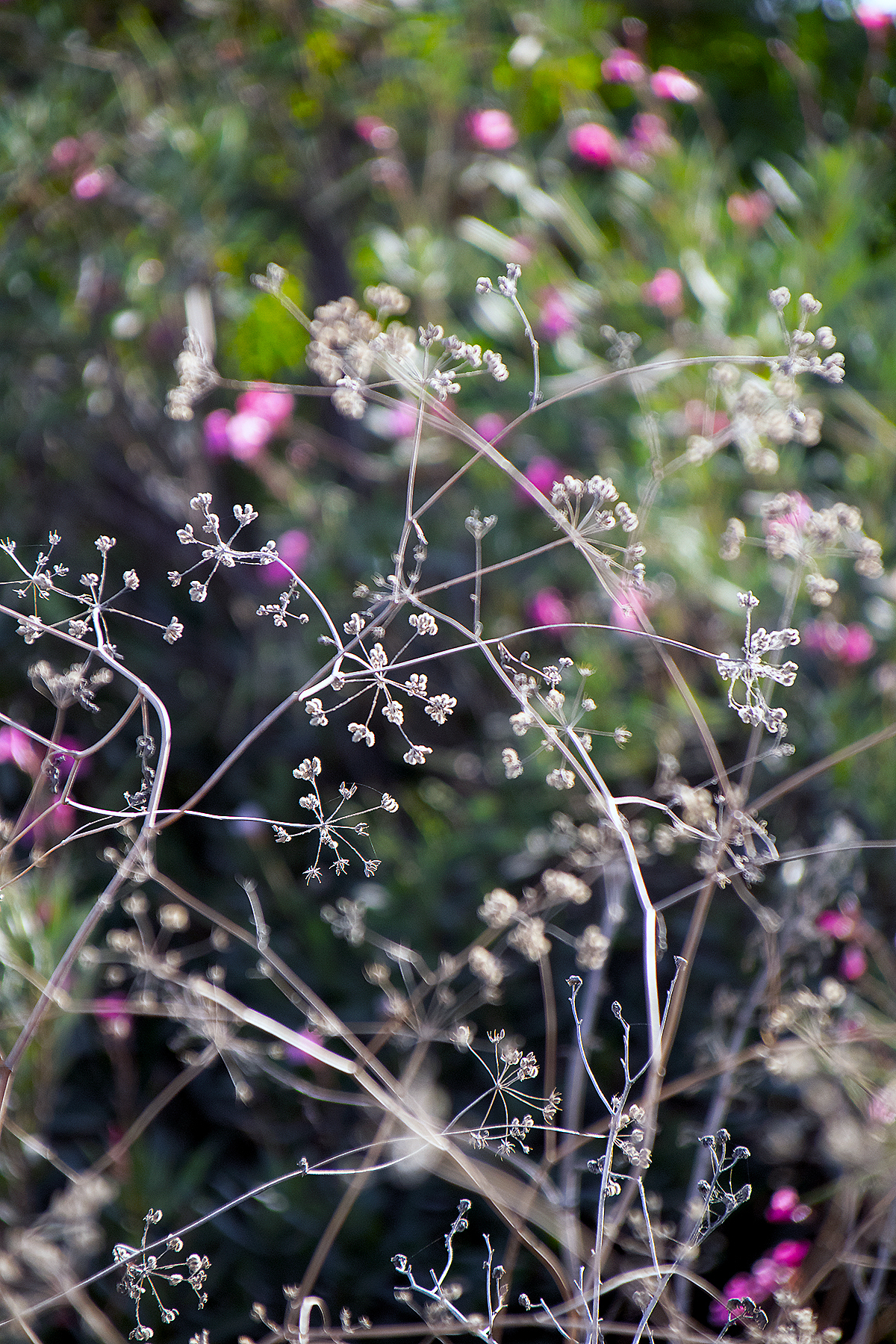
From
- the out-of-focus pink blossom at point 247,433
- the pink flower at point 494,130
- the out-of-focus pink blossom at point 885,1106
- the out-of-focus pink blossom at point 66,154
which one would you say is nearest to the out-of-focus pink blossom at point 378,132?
the pink flower at point 494,130

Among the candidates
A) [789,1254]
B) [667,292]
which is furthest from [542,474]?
[789,1254]

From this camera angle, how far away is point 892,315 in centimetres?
219

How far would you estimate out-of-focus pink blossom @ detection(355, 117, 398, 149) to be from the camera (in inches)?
107

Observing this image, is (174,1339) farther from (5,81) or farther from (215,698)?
(5,81)

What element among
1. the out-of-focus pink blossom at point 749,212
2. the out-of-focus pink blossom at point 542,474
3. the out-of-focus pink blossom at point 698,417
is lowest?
the out-of-focus pink blossom at point 542,474

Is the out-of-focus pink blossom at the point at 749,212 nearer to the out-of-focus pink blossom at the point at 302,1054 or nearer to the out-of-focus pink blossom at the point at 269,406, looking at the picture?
the out-of-focus pink blossom at the point at 269,406

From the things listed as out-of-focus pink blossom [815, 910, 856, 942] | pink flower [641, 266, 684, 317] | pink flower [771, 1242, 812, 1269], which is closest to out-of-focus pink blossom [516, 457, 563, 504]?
pink flower [641, 266, 684, 317]

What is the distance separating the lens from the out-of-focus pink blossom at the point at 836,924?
158 cm

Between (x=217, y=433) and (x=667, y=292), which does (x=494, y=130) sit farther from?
(x=217, y=433)

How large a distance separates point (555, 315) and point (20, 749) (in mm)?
1454

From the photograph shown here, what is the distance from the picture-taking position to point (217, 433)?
240 centimetres

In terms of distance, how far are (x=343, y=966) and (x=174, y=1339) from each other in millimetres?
654

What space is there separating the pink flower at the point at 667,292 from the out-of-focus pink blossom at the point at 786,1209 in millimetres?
1722

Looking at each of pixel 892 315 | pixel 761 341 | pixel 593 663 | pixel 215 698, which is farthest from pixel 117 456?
pixel 892 315
